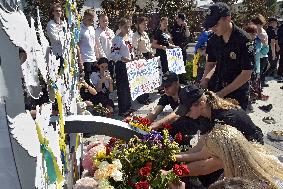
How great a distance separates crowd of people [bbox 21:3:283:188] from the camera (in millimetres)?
2799

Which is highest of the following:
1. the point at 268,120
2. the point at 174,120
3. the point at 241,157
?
the point at 241,157

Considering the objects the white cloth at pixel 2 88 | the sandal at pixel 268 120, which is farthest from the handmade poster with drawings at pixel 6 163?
the sandal at pixel 268 120

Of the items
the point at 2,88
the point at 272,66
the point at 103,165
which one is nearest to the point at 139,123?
the point at 103,165

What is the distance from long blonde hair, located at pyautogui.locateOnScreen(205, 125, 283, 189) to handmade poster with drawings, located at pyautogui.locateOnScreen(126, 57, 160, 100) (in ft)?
15.0

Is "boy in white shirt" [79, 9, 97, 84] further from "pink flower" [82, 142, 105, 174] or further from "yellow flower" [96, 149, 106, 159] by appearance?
"yellow flower" [96, 149, 106, 159]

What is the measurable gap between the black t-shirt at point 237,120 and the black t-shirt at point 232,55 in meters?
1.01

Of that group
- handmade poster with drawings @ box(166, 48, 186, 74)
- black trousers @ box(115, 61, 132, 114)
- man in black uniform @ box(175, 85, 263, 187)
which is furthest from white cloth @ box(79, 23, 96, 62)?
man in black uniform @ box(175, 85, 263, 187)

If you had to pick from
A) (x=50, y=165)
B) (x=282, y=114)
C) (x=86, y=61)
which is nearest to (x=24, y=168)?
(x=50, y=165)

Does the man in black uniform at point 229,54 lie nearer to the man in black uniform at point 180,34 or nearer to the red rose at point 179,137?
the red rose at point 179,137

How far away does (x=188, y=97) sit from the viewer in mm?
3551

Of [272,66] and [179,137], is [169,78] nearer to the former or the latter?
[179,137]

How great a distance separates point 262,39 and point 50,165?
23.7 ft

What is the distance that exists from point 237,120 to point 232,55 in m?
1.17

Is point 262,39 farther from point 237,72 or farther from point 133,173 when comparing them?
point 133,173
